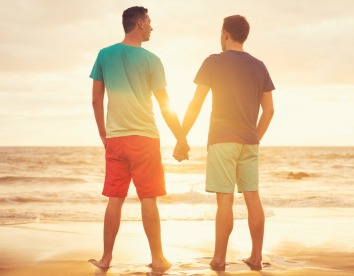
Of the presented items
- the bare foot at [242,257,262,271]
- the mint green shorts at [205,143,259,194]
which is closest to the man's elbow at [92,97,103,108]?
the mint green shorts at [205,143,259,194]

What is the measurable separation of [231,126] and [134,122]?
0.75 metres

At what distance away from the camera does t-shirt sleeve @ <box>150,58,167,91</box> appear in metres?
4.28

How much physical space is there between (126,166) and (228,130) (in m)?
0.85

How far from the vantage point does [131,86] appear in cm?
427

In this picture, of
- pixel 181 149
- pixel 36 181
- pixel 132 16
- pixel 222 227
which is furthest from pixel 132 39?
pixel 36 181

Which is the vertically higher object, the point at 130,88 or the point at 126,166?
the point at 130,88

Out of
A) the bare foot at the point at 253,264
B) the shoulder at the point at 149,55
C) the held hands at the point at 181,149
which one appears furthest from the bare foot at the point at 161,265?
the shoulder at the point at 149,55

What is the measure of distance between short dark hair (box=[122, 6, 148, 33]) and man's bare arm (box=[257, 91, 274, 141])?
119 centimetres

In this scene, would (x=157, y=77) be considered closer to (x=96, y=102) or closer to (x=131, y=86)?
(x=131, y=86)

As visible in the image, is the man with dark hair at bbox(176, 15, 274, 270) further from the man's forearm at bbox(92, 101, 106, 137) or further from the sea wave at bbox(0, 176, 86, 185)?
the sea wave at bbox(0, 176, 86, 185)

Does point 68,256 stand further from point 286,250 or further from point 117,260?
point 286,250

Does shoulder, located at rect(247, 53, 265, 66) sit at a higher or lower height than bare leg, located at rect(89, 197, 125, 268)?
higher

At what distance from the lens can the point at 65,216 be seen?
8.71 m

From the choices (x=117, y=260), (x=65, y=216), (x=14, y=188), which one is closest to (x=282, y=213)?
(x=65, y=216)
